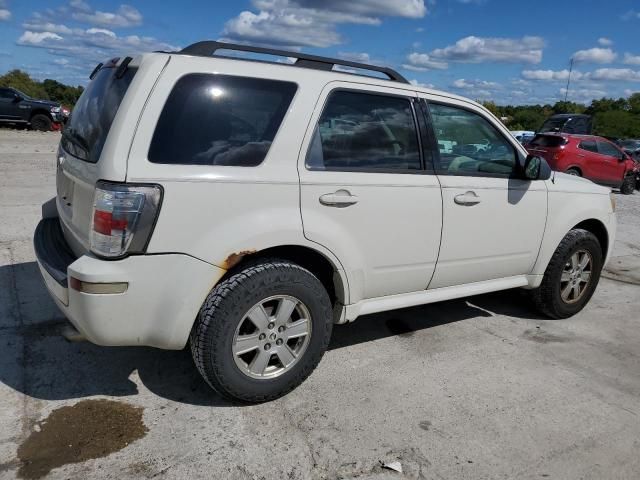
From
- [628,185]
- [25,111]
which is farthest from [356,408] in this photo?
[25,111]

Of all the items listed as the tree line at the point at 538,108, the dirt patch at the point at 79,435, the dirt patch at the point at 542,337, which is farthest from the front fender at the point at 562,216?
the tree line at the point at 538,108

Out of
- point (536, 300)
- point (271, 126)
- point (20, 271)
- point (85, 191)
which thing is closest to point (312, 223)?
point (271, 126)

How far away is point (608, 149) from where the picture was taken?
55.5 feet

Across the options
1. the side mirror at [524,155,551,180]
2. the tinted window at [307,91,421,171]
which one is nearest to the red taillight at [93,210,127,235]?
the tinted window at [307,91,421,171]

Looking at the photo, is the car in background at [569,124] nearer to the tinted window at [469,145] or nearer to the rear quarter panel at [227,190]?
the tinted window at [469,145]

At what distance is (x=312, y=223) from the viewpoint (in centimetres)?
323

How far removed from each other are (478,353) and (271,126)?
230 cm

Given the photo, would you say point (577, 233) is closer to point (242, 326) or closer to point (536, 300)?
point (536, 300)

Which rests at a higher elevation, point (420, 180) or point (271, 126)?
point (271, 126)

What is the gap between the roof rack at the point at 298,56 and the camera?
3102 mm

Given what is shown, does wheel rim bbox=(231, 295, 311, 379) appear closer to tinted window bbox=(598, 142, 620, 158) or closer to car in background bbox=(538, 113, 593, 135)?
tinted window bbox=(598, 142, 620, 158)

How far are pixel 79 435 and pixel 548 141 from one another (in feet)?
51.0

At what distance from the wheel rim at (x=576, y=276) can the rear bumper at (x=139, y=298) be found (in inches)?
129

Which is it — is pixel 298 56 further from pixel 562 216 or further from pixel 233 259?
pixel 562 216
